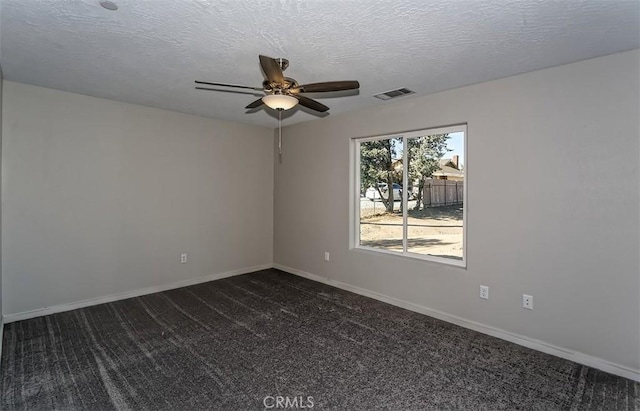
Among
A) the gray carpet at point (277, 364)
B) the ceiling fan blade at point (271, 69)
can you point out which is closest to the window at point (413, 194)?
the gray carpet at point (277, 364)

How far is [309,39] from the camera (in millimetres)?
2275

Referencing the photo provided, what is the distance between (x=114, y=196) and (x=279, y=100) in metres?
2.85

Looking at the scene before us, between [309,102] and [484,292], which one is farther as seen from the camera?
[484,292]

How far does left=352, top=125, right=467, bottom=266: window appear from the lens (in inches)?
138

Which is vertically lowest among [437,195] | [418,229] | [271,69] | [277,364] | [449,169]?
[277,364]

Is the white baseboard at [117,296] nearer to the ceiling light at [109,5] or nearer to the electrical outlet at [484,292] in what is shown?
the ceiling light at [109,5]

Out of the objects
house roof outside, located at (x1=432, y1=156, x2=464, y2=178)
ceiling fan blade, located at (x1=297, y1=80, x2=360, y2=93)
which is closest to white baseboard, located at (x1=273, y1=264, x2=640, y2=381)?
house roof outside, located at (x1=432, y1=156, x2=464, y2=178)

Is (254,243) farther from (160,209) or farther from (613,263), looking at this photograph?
(613,263)

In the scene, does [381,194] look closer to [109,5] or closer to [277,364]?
[277,364]

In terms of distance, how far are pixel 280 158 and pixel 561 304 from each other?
169 inches

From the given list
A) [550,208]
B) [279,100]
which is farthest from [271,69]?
[550,208]

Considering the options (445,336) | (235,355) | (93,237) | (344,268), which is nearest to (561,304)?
(445,336)

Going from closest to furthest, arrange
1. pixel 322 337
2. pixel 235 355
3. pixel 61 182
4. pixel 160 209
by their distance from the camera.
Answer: pixel 235 355 → pixel 322 337 → pixel 61 182 → pixel 160 209

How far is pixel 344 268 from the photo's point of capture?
177 inches
